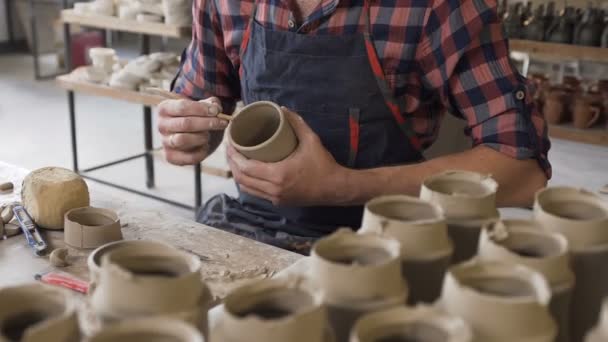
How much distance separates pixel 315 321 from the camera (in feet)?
2.11

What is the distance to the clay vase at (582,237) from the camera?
2.61 feet

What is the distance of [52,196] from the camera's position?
1.40 meters

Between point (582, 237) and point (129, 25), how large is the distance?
2888mm

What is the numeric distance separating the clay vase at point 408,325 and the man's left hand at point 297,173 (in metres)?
0.69

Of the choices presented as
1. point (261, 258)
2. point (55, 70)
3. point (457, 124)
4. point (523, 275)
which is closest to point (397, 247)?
point (523, 275)

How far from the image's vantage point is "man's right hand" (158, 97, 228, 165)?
4.97 feet

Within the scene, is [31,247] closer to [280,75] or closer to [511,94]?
[280,75]

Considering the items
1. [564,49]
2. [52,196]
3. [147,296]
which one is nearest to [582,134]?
[564,49]

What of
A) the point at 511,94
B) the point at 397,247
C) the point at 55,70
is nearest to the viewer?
the point at 397,247

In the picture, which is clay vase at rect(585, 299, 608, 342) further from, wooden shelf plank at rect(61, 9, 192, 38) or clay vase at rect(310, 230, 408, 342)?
wooden shelf plank at rect(61, 9, 192, 38)

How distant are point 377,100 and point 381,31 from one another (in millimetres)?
141

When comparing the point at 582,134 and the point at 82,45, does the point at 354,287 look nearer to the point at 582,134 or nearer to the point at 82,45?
the point at 582,134

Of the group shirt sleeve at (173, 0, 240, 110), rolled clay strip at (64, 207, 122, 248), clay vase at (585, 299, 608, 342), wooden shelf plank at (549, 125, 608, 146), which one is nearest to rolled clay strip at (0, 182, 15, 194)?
rolled clay strip at (64, 207, 122, 248)

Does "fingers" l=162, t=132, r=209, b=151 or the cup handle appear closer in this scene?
"fingers" l=162, t=132, r=209, b=151
